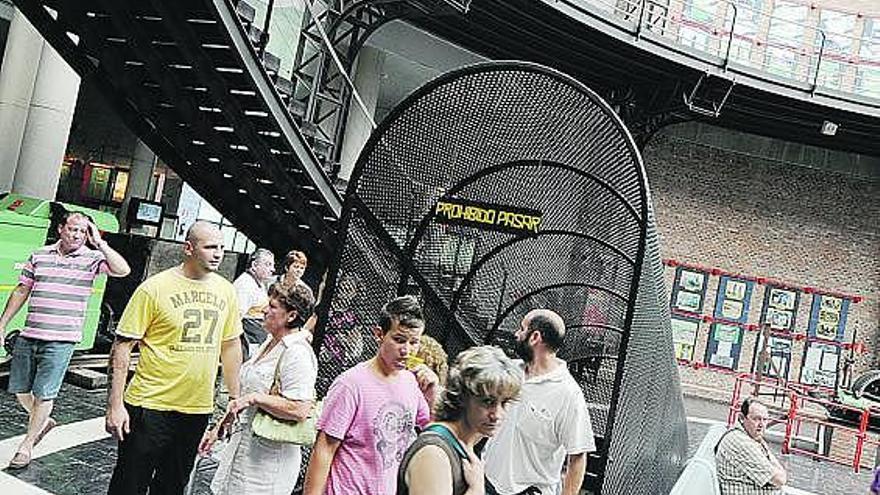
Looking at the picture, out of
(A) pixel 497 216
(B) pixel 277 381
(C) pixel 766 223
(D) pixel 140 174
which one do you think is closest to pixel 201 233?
(B) pixel 277 381

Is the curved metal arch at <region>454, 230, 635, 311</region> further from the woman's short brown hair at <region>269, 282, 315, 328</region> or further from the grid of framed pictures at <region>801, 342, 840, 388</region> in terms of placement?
the grid of framed pictures at <region>801, 342, 840, 388</region>

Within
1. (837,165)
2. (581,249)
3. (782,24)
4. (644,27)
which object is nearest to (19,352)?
(581,249)

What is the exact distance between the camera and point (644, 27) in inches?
Result: 612

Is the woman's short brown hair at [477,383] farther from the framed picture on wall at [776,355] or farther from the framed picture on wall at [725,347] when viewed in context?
the framed picture on wall at [776,355]

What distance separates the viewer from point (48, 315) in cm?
582

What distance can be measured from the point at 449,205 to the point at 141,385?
6.35 feet

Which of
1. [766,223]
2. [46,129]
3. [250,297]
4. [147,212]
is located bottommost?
[250,297]

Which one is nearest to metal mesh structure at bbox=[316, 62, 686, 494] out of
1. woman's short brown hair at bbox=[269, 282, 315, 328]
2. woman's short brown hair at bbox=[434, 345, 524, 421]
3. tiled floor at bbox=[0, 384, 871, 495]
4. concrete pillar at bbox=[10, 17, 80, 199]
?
woman's short brown hair at bbox=[269, 282, 315, 328]

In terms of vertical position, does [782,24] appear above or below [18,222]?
above

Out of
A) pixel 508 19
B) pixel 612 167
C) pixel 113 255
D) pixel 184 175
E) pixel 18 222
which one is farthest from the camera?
pixel 508 19

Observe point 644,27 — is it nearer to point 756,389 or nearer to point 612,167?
point 756,389

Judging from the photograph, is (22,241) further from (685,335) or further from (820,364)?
(820,364)

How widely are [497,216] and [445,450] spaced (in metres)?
2.69

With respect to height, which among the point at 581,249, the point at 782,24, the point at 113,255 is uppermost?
the point at 782,24
